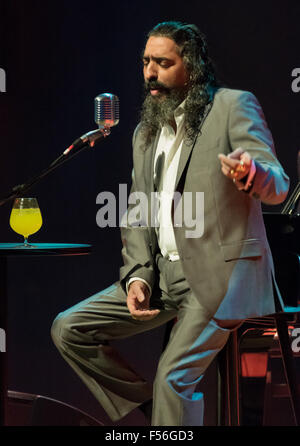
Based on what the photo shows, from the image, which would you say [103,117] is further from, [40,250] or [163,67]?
[40,250]

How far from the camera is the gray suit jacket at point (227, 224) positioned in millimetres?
2088

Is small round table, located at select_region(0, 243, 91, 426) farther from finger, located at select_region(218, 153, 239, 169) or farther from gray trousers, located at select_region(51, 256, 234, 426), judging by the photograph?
finger, located at select_region(218, 153, 239, 169)

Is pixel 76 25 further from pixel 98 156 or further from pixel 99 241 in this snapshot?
pixel 99 241

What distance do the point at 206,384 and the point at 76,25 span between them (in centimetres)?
210

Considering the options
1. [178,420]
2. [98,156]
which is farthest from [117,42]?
[178,420]

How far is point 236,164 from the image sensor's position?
1.78 m

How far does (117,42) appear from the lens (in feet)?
11.6

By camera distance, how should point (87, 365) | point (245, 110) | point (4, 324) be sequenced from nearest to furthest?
1. point (245, 110)
2. point (87, 365)
3. point (4, 324)

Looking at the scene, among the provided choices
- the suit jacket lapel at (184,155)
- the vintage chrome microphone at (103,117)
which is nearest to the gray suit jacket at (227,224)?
the suit jacket lapel at (184,155)

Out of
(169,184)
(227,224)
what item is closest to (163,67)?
(169,184)

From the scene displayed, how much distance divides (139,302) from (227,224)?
1.42 feet

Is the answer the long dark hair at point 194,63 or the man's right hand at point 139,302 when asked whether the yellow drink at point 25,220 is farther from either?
the long dark hair at point 194,63

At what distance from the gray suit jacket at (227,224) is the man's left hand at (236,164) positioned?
0.71 ft

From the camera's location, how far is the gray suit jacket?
209 centimetres
